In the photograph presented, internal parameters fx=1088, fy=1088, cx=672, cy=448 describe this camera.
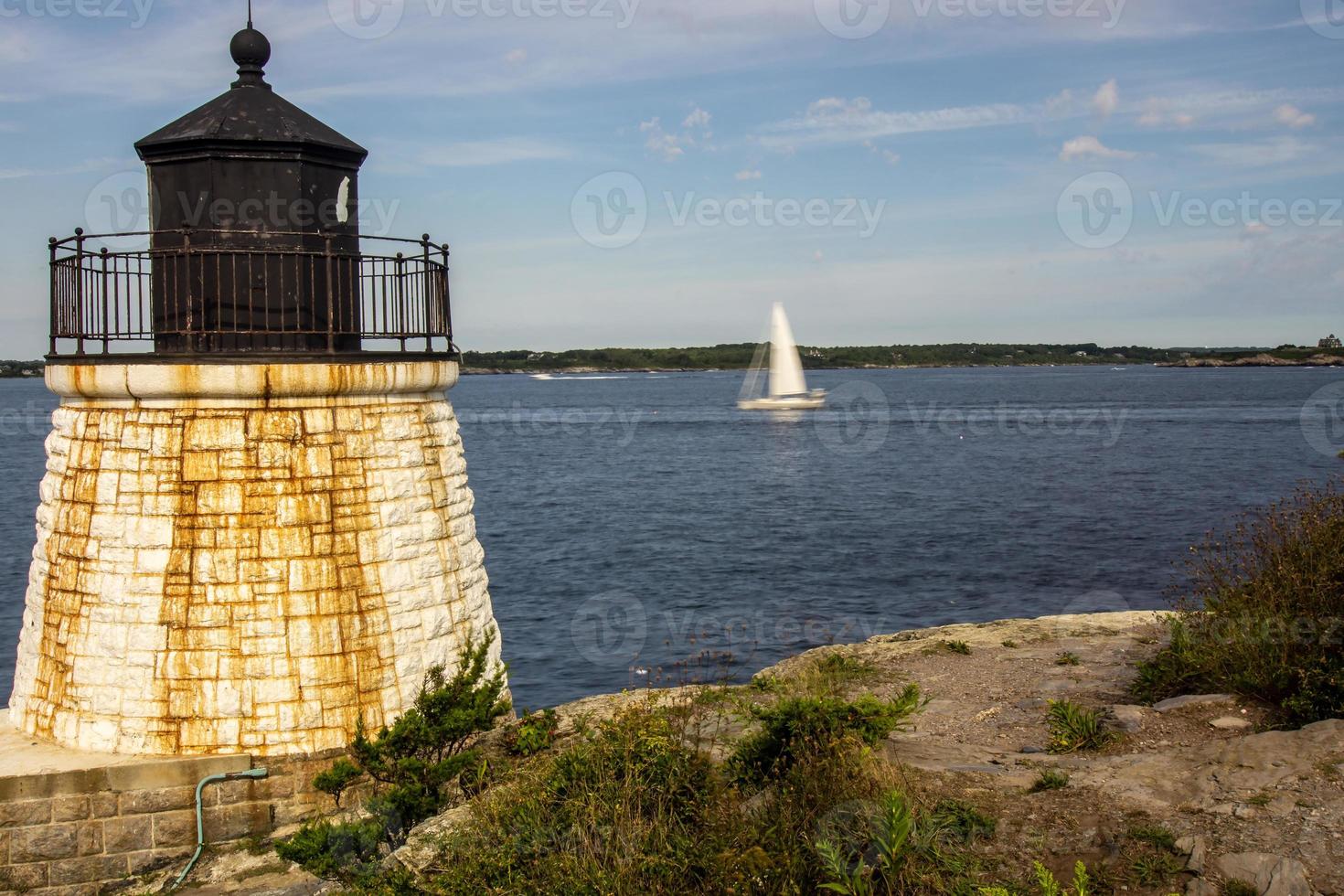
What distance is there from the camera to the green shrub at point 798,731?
7.77 metres

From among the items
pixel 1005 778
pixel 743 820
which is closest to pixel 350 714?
pixel 743 820

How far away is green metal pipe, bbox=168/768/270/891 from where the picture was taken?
870cm

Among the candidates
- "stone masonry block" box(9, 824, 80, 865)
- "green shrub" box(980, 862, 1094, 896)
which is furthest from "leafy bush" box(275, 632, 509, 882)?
"green shrub" box(980, 862, 1094, 896)

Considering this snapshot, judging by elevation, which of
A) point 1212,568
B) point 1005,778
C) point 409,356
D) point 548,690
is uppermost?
point 409,356

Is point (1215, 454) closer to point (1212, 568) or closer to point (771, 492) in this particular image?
point (771, 492)

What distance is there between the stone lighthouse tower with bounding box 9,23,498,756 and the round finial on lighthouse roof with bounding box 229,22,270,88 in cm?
2

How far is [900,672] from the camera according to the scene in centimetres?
1461

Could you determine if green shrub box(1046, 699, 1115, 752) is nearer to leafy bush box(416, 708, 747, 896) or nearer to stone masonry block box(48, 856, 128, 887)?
leafy bush box(416, 708, 747, 896)

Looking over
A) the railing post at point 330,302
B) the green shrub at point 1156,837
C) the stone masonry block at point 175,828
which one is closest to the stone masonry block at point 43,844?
the stone masonry block at point 175,828

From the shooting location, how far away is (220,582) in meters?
8.80

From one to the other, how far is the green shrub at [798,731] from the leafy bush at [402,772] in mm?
2243

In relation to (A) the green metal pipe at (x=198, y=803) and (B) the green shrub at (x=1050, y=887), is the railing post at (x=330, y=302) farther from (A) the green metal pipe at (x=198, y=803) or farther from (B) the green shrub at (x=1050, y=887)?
(B) the green shrub at (x=1050, y=887)

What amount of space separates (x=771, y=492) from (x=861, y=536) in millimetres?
11474

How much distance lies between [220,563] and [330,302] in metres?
2.30
